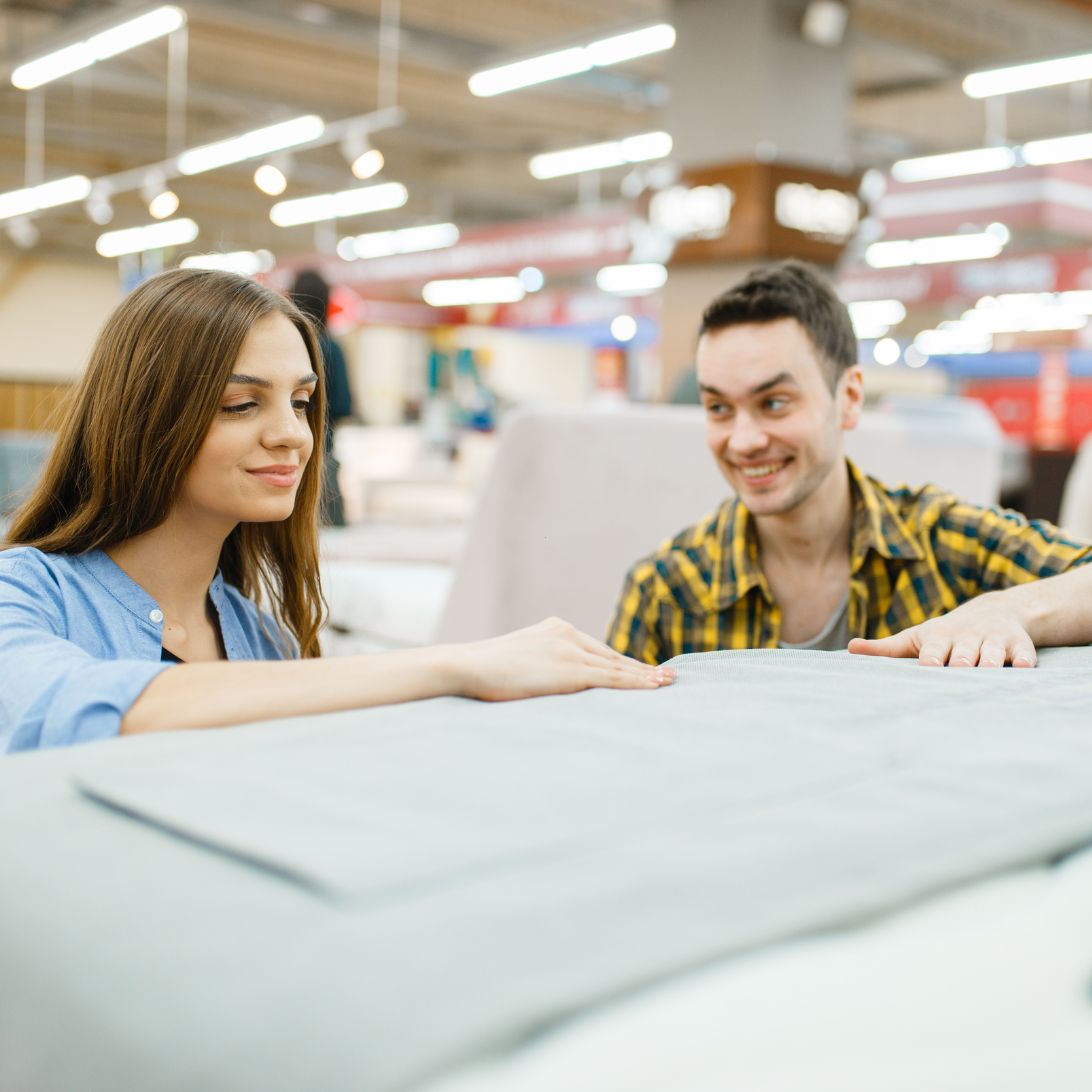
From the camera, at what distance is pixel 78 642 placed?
1430 mm

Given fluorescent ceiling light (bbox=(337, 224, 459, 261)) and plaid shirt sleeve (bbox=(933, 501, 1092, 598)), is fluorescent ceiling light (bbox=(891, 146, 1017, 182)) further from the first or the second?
plaid shirt sleeve (bbox=(933, 501, 1092, 598))

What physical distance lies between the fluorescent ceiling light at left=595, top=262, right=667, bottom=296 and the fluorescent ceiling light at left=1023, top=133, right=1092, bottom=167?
18.4ft

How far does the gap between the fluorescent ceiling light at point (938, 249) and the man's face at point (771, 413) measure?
980 centimetres

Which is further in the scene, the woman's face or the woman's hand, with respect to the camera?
the woman's face

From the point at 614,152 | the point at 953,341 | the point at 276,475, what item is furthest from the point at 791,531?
the point at 953,341

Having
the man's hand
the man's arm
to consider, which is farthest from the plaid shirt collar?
the man's hand

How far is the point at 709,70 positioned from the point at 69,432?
6.42m

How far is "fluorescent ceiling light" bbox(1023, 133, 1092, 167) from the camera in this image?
8.73 m

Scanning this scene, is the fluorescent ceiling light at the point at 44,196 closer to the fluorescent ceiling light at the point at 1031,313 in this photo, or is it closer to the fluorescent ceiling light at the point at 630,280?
the fluorescent ceiling light at the point at 630,280

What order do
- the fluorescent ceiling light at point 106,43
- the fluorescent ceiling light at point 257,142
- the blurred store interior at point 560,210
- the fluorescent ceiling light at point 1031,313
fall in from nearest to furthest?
the blurred store interior at point 560,210 < the fluorescent ceiling light at point 106,43 < the fluorescent ceiling light at point 257,142 < the fluorescent ceiling light at point 1031,313

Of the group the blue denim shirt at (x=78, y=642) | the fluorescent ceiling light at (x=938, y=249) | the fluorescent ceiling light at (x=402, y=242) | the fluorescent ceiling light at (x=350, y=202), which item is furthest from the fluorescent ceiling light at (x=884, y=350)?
the blue denim shirt at (x=78, y=642)

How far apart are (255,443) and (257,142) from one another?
8.77 metres

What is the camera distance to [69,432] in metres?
1.56

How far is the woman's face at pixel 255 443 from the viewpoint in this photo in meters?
1.51
